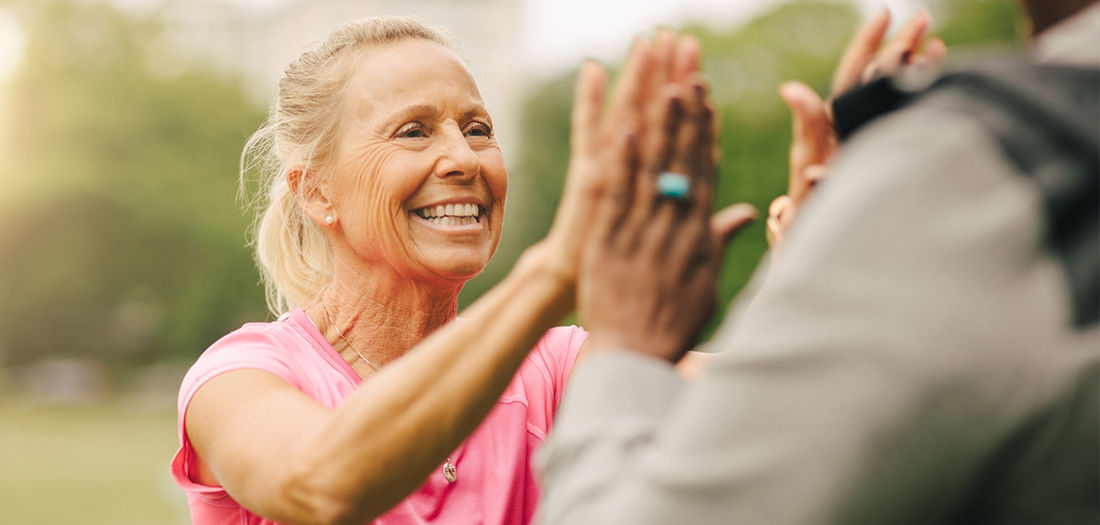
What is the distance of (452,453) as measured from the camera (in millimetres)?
2697

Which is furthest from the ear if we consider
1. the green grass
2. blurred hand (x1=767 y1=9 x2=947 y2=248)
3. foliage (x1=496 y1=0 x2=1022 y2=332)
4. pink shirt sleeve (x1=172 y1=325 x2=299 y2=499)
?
foliage (x1=496 y1=0 x2=1022 y2=332)

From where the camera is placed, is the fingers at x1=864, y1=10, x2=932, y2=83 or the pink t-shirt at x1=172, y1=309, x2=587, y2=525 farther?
the pink t-shirt at x1=172, y1=309, x2=587, y2=525

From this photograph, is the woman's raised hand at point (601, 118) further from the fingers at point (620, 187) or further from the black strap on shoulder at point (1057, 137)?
the black strap on shoulder at point (1057, 137)

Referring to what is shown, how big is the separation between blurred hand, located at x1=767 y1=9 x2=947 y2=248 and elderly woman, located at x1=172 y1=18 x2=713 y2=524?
0.31 meters

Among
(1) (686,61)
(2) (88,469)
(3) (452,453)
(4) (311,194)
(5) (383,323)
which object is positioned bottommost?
(2) (88,469)

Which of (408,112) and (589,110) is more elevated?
(589,110)

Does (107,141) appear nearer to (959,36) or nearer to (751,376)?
(959,36)

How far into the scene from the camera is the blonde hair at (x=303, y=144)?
10.6 feet

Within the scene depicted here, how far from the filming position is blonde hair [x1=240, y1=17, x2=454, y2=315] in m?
3.24

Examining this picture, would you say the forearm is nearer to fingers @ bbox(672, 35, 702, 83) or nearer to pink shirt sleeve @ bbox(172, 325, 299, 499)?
fingers @ bbox(672, 35, 702, 83)

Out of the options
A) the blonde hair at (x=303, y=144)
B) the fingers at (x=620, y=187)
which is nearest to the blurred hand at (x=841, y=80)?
the fingers at (x=620, y=187)

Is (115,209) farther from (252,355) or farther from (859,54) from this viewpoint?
(859,54)

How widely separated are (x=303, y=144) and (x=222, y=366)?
95 cm

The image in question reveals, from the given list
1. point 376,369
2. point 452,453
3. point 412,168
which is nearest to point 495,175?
point 412,168
